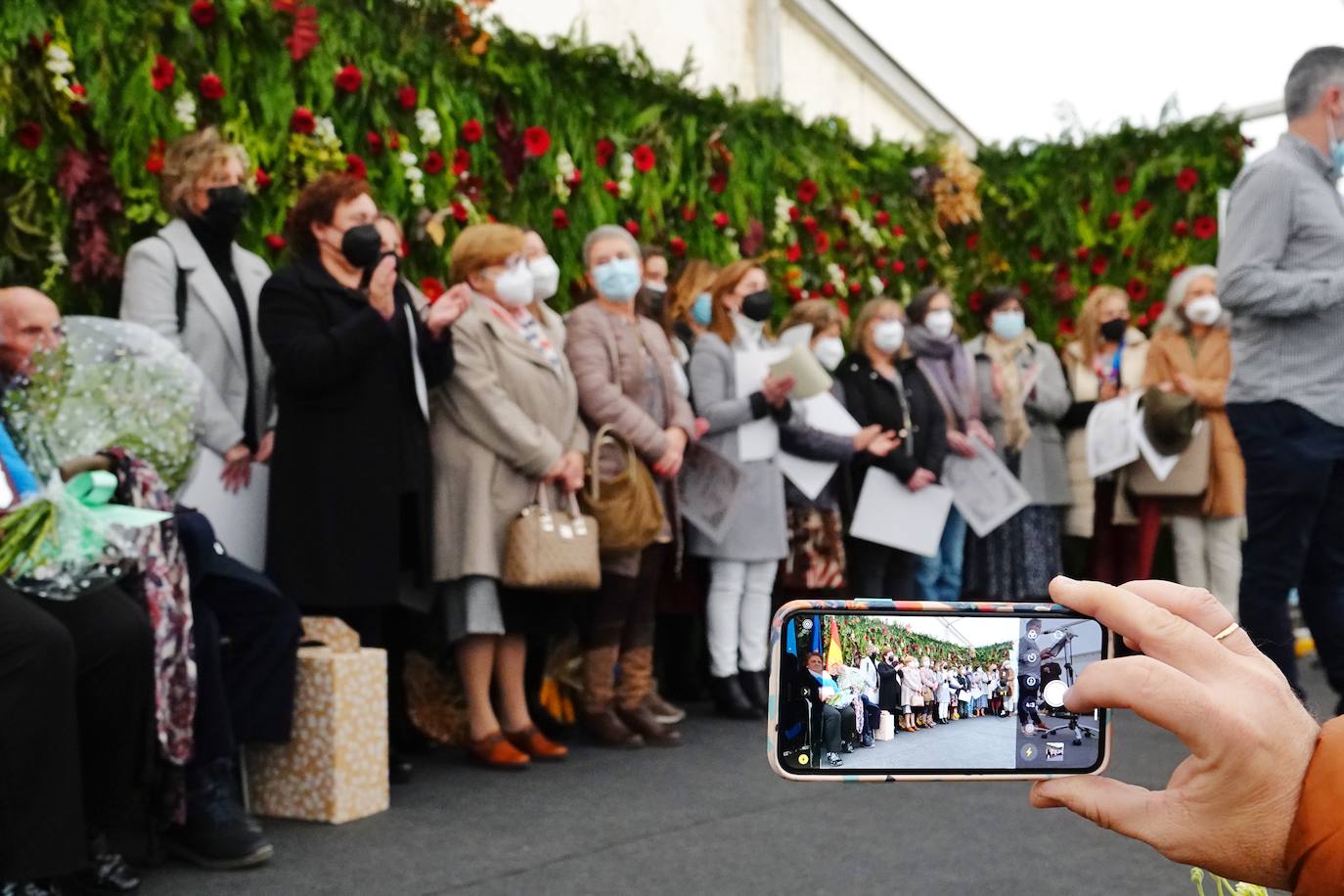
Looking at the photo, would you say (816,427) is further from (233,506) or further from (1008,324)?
(233,506)

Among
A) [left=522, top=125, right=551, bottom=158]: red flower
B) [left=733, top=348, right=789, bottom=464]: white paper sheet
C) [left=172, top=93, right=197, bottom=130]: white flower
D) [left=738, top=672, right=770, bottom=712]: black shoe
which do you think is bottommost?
[left=738, top=672, right=770, bottom=712]: black shoe

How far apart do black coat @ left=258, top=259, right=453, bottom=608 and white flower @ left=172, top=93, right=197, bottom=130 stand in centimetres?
75

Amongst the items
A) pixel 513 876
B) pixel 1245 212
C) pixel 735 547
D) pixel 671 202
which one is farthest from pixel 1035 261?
pixel 513 876

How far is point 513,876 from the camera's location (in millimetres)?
3008

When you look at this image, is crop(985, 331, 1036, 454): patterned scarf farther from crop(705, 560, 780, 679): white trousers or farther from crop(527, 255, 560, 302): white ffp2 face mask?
crop(527, 255, 560, 302): white ffp2 face mask

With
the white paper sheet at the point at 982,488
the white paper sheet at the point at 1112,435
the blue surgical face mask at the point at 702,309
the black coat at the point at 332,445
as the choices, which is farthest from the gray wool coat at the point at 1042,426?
the black coat at the point at 332,445

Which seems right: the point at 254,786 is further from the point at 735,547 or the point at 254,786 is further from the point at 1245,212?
the point at 1245,212

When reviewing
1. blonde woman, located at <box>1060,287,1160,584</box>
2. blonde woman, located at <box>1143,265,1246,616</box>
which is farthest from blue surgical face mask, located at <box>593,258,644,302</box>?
blonde woman, located at <box>1060,287,1160,584</box>

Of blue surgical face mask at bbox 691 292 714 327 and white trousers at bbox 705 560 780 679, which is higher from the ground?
blue surgical face mask at bbox 691 292 714 327

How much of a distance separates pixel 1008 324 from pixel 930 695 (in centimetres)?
611

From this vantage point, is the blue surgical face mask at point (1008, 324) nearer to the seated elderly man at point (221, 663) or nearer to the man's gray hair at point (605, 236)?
the man's gray hair at point (605, 236)

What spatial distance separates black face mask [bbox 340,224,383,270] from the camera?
4.02m

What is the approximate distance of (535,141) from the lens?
219 inches

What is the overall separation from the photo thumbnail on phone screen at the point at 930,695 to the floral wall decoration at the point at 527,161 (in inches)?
134
